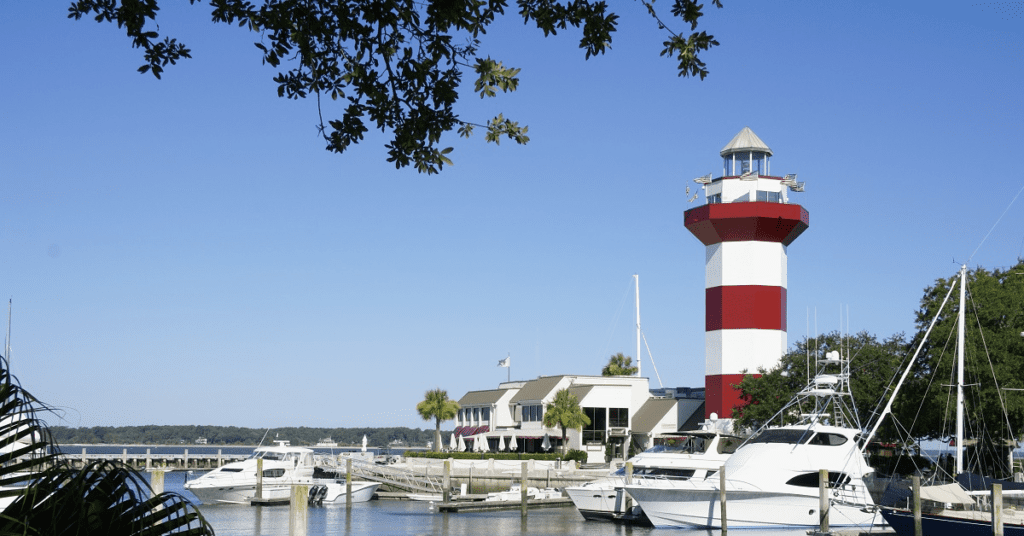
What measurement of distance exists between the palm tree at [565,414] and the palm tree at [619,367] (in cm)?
999

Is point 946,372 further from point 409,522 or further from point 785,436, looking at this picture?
point 409,522

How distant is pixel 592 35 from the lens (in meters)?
7.64

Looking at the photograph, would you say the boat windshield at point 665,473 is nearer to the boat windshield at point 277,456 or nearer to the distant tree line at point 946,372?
the distant tree line at point 946,372

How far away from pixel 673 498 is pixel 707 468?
1.67 meters

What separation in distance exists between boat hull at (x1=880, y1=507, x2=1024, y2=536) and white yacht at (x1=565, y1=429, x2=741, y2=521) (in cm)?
906

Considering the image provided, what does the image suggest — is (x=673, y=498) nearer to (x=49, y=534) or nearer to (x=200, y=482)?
(x=200, y=482)

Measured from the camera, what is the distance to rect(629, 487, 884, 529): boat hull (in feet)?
116

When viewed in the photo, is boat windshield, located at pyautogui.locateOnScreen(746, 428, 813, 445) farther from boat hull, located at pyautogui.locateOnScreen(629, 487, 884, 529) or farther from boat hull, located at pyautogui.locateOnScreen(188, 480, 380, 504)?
boat hull, located at pyautogui.locateOnScreen(188, 480, 380, 504)

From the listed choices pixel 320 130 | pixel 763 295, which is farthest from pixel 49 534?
pixel 763 295

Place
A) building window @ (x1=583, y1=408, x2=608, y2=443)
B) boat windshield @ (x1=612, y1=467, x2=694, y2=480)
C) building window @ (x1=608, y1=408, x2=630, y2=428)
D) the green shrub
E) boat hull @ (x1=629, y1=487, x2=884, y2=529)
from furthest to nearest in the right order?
building window @ (x1=608, y1=408, x2=630, y2=428) < building window @ (x1=583, y1=408, x2=608, y2=443) < the green shrub < boat windshield @ (x1=612, y1=467, x2=694, y2=480) < boat hull @ (x1=629, y1=487, x2=884, y2=529)

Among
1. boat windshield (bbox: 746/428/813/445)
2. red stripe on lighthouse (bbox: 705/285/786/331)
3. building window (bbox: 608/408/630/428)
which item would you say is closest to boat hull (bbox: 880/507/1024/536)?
boat windshield (bbox: 746/428/813/445)

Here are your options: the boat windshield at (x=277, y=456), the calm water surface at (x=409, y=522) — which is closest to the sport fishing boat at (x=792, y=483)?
the calm water surface at (x=409, y=522)

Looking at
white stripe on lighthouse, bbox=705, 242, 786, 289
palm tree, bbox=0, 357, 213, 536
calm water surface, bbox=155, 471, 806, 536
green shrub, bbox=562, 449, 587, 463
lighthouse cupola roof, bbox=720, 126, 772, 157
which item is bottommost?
calm water surface, bbox=155, 471, 806, 536

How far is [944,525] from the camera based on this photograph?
95.3 feet
